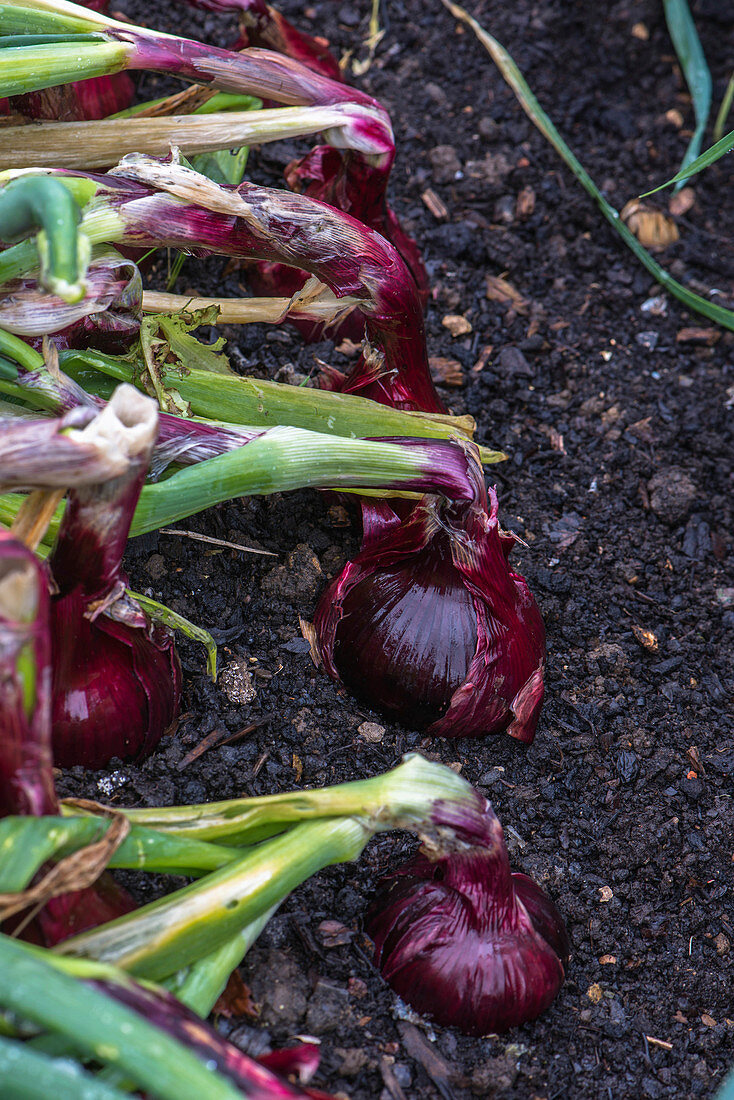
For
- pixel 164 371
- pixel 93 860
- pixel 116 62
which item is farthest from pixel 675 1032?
pixel 116 62

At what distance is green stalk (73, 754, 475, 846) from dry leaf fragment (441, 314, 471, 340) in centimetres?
110

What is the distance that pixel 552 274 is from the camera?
1944mm

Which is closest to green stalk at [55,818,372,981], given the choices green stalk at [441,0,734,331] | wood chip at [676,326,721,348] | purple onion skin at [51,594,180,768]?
purple onion skin at [51,594,180,768]

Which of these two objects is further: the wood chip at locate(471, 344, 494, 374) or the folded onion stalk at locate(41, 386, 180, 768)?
the wood chip at locate(471, 344, 494, 374)

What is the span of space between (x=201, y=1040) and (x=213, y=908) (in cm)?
15

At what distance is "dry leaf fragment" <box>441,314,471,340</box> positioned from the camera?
1.80 m

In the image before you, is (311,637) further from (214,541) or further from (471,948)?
(471,948)

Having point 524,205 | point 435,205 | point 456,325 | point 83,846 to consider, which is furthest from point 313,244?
point 524,205

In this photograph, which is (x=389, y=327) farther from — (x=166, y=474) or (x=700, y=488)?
(x=700, y=488)

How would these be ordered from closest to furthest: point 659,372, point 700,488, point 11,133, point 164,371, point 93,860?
point 93,860 → point 164,371 → point 11,133 → point 700,488 → point 659,372


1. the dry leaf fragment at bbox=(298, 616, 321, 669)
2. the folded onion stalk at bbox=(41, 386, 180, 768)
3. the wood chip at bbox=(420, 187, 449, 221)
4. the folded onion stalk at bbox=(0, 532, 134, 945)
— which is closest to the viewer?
the folded onion stalk at bbox=(0, 532, 134, 945)

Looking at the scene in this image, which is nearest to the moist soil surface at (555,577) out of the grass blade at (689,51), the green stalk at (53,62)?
the grass blade at (689,51)

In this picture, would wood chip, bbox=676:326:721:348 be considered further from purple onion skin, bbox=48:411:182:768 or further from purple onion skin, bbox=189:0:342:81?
purple onion skin, bbox=48:411:182:768

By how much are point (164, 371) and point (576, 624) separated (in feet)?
2.41
